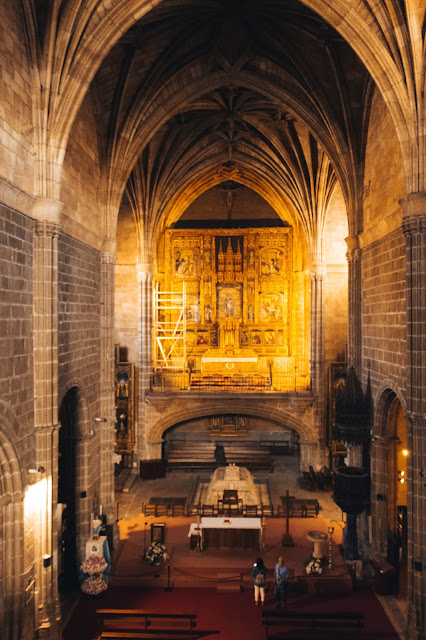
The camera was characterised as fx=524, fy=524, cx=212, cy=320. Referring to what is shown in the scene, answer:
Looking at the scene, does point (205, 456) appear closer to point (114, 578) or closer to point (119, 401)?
point (119, 401)

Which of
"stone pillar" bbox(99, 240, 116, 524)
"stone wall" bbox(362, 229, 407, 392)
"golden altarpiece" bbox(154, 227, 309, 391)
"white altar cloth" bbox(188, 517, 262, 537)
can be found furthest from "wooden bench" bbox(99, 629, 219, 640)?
"golden altarpiece" bbox(154, 227, 309, 391)

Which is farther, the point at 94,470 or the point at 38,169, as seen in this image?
the point at 94,470

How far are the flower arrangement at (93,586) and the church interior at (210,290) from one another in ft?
0.19

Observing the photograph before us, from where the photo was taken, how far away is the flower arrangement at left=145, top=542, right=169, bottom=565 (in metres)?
14.2

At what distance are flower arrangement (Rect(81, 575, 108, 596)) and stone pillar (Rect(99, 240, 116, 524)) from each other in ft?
9.82

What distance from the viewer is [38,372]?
1053 cm

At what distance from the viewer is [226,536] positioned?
15.3m

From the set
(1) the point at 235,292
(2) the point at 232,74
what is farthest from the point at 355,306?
(1) the point at 235,292

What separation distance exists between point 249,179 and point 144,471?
14802 mm

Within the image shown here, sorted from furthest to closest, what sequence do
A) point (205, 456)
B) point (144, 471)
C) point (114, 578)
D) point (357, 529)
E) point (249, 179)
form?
point (249, 179), point (205, 456), point (144, 471), point (357, 529), point (114, 578)

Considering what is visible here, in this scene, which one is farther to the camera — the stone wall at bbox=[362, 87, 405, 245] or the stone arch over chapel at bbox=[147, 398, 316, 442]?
the stone arch over chapel at bbox=[147, 398, 316, 442]

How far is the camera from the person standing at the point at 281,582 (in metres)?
11.9

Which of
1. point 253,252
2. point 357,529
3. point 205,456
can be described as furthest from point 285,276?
point 357,529

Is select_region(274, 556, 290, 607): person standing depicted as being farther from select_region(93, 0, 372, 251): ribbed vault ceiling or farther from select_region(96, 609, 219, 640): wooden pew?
select_region(93, 0, 372, 251): ribbed vault ceiling
